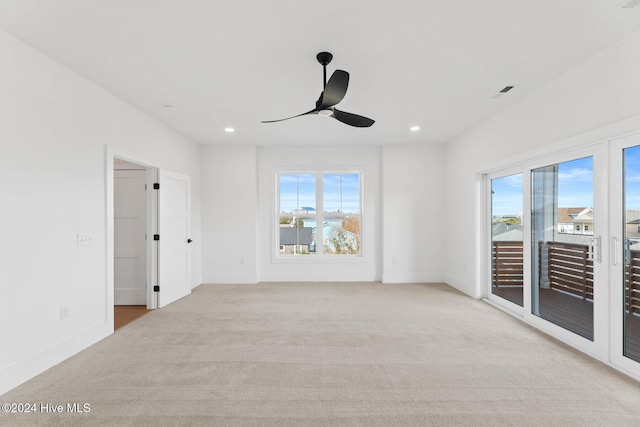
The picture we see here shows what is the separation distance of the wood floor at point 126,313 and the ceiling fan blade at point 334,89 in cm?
345

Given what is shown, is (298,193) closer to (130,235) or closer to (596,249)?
(130,235)

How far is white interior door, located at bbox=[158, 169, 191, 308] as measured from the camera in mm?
4250

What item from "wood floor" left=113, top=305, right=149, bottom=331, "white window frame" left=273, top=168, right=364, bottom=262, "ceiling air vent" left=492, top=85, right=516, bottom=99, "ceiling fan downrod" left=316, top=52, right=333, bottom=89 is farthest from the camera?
"white window frame" left=273, top=168, right=364, bottom=262

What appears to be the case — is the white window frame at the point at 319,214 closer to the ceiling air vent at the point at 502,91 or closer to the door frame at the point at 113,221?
the door frame at the point at 113,221

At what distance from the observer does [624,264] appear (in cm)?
240

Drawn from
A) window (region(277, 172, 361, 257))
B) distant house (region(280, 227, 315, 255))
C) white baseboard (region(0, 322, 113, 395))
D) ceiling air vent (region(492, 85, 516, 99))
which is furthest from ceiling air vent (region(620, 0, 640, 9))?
white baseboard (region(0, 322, 113, 395))

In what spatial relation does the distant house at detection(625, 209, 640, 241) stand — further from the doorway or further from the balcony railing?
the doorway

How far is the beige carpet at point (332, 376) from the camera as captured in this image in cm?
191

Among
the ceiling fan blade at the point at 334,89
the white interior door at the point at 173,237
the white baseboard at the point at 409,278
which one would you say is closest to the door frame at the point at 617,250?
the ceiling fan blade at the point at 334,89

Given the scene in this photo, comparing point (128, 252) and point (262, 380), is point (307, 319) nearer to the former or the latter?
point (262, 380)

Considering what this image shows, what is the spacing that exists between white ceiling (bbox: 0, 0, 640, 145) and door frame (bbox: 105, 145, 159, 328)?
0.69 m

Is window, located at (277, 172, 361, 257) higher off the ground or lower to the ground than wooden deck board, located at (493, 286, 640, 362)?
higher

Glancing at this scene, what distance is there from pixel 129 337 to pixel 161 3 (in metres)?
3.16

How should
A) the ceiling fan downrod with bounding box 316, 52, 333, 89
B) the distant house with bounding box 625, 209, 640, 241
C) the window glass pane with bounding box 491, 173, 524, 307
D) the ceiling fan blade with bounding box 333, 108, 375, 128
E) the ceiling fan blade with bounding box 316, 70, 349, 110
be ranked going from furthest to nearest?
the window glass pane with bounding box 491, 173, 524, 307
the ceiling fan blade with bounding box 333, 108, 375, 128
the ceiling fan downrod with bounding box 316, 52, 333, 89
the distant house with bounding box 625, 209, 640, 241
the ceiling fan blade with bounding box 316, 70, 349, 110
